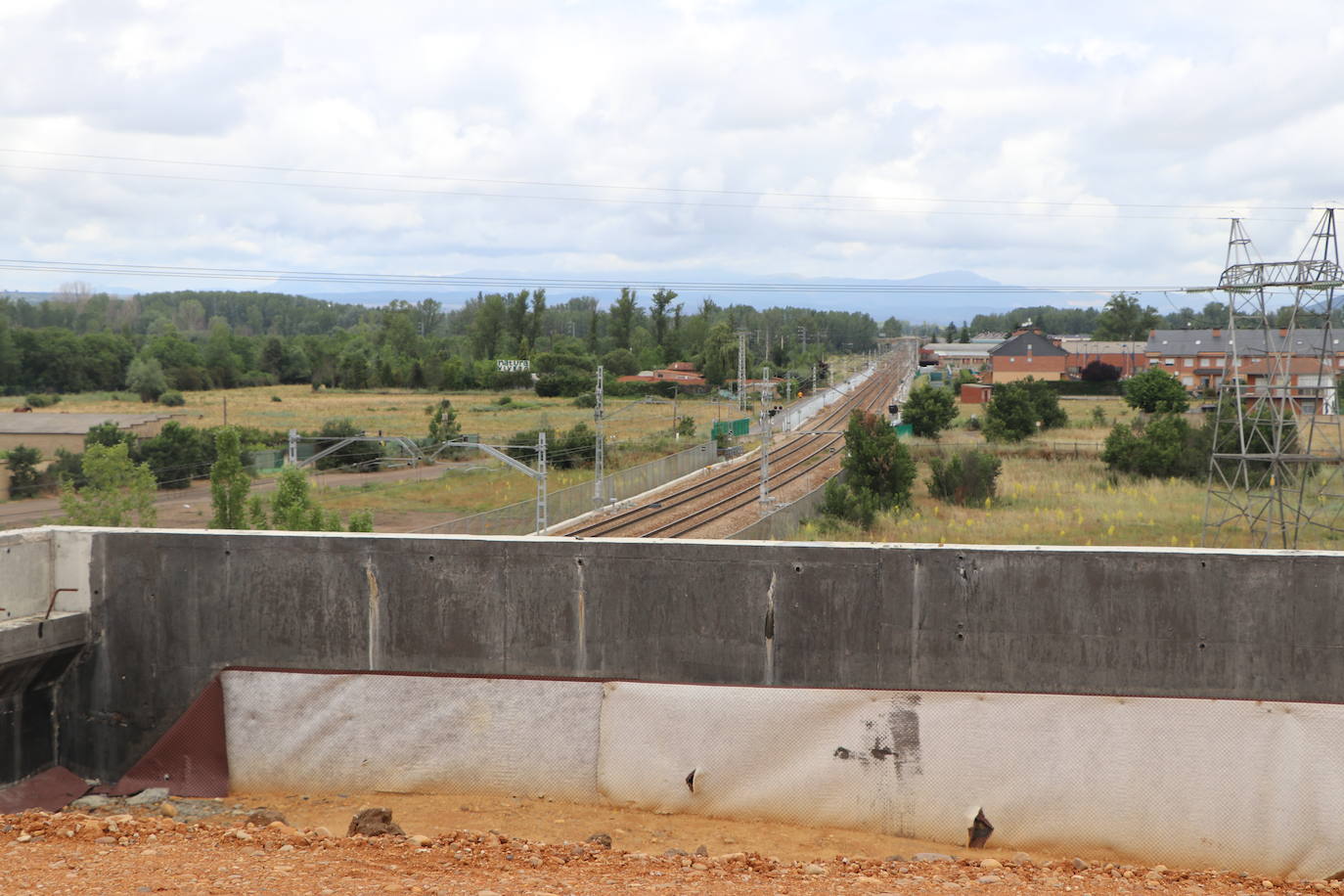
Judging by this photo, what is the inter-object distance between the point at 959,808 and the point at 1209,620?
2748 millimetres

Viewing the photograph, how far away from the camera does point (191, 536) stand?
35.7 feet

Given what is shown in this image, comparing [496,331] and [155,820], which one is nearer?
[155,820]

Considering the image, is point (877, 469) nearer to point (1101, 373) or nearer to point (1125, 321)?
point (1101, 373)

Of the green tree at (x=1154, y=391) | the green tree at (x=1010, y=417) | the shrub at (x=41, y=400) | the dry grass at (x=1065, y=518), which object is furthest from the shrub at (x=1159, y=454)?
the shrub at (x=41, y=400)

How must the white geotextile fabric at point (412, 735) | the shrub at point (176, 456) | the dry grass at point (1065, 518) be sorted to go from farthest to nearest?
the shrub at point (176, 456) → the dry grass at point (1065, 518) → the white geotextile fabric at point (412, 735)

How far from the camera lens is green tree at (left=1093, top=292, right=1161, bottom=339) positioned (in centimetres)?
15400

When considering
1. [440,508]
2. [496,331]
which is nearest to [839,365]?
[496,331]

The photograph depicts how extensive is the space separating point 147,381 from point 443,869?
10570 centimetres

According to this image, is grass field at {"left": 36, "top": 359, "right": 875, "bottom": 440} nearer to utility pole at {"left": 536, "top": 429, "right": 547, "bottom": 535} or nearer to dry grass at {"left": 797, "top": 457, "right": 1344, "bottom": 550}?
dry grass at {"left": 797, "top": 457, "right": 1344, "bottom": 550}

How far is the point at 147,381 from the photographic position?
336 ft

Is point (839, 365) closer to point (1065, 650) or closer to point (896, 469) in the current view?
point (896, 469)

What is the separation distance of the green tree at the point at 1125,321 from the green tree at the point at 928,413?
9534cm

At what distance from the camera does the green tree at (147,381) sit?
102 metres

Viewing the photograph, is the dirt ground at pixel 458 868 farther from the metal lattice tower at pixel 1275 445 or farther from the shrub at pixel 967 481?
the shrub at pixel 967 481
